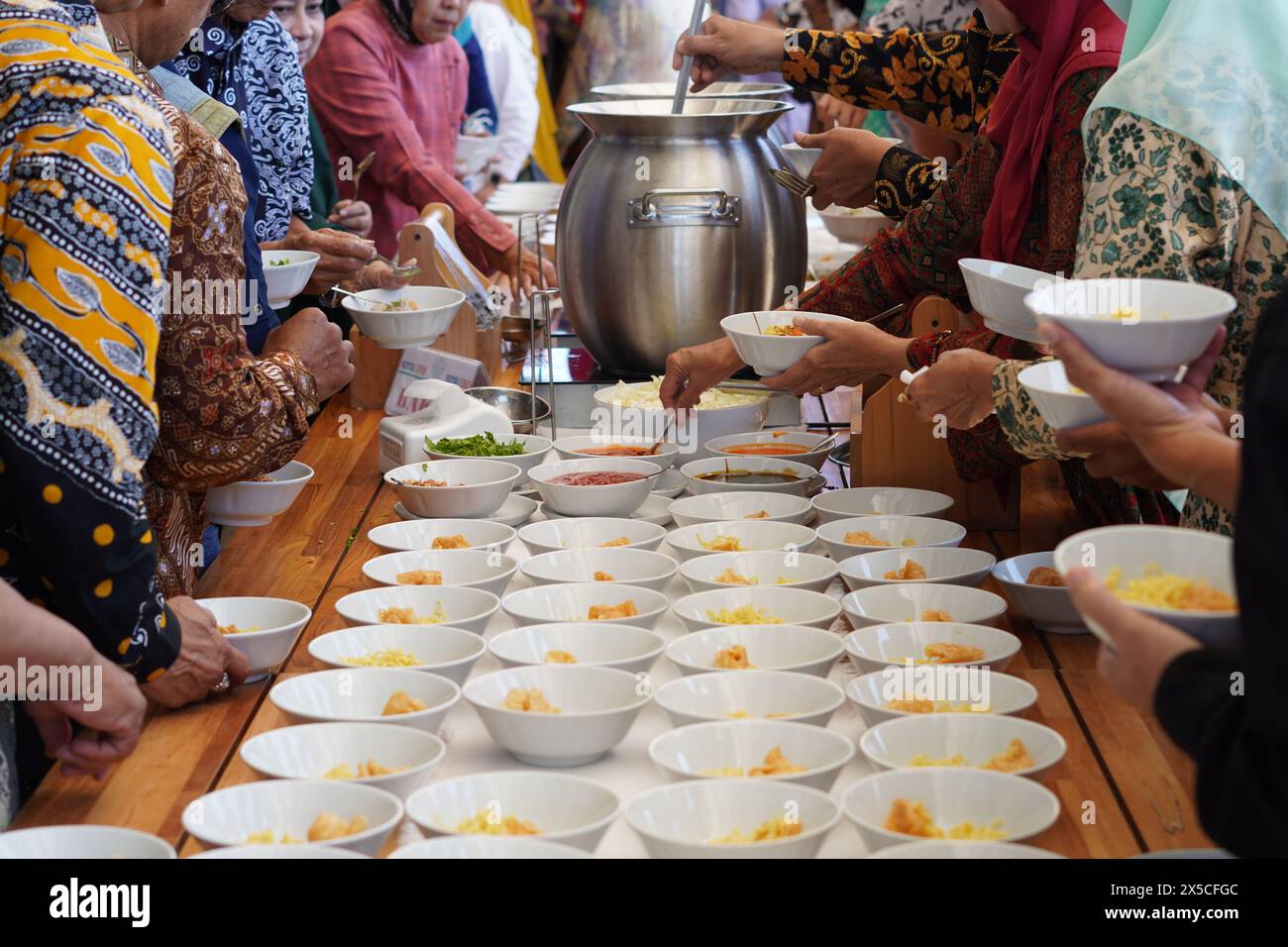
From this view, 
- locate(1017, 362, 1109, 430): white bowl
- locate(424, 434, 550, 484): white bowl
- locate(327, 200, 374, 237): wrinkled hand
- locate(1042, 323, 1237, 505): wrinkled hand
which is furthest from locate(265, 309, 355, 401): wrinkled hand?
locate(327, 200, 374, 237): wrinkled hand

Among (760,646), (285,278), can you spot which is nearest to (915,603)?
(760,646)

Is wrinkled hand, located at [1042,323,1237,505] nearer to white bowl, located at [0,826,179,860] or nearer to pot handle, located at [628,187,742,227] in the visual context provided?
white bowl, located at [0,826,179,860]

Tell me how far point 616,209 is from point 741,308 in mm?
299

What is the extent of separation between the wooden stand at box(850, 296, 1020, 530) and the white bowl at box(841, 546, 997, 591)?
0.31 meters

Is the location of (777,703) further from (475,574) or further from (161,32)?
(161,32)

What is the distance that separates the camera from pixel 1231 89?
159 centimetres

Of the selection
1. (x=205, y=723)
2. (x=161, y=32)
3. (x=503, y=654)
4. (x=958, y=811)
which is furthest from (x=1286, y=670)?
(x=161, y=32)

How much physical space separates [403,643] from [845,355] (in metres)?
0.89

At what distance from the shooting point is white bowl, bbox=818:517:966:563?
1977 mm

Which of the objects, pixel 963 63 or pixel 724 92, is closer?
pixel 963 63

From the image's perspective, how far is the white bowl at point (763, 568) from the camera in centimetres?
186

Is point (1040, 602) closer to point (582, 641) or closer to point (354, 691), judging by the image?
point (582, 641)

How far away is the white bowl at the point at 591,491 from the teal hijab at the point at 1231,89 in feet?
2.99

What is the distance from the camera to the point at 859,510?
2.14 meters
